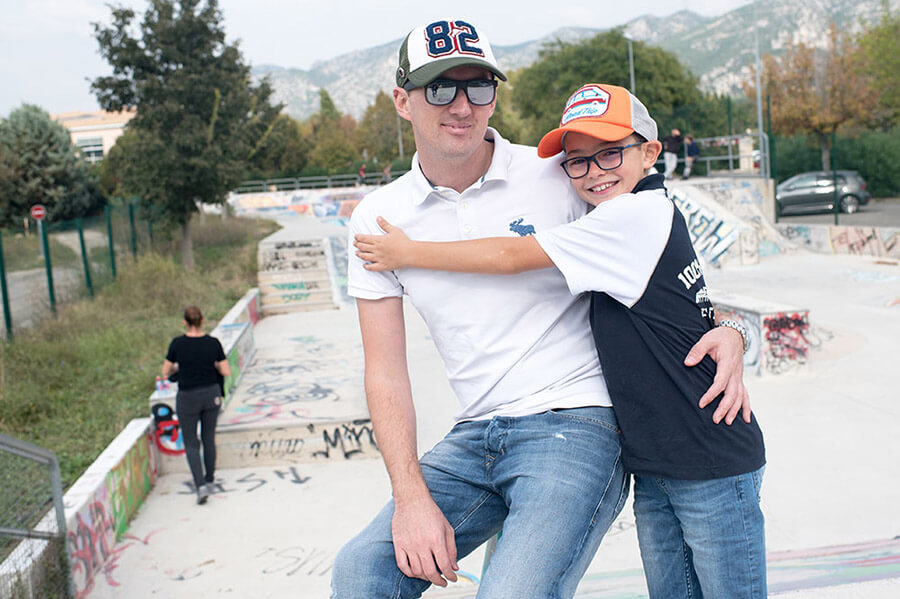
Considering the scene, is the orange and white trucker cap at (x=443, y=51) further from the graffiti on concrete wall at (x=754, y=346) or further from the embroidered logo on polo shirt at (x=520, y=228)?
the graffiti on concrete wall at (x=754, y=346)

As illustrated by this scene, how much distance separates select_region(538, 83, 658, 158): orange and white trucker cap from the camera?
2.03 m

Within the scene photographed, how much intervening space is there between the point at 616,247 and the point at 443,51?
2.30 feet

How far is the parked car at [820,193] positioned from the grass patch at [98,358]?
1768cm

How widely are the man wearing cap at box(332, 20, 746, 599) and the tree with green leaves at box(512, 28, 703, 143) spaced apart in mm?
42334

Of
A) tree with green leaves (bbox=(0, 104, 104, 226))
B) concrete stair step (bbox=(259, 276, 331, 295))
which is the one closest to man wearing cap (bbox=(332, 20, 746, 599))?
concrete stair step (bbox=(259, 276, 331, 295))

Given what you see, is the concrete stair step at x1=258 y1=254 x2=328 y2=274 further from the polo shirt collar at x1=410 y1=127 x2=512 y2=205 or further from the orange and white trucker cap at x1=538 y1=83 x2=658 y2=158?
the orange and white trucker cap at x1=538 y1=83 x2=658 y2=158

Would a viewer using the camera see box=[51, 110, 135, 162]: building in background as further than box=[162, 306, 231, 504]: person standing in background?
Yes

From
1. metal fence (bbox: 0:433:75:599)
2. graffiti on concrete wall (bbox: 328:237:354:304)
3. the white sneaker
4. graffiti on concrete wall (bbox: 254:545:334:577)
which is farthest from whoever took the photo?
graffiti on concrete wall (bbox: 328:237:354:304)

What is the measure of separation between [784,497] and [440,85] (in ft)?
15.8

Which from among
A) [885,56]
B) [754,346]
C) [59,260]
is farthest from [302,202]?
[754,346]

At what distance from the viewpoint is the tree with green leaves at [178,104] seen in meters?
17.3

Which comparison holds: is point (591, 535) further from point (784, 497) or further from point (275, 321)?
point (275, 321)

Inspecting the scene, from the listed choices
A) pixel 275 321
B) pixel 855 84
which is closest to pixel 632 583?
pixel 275 321

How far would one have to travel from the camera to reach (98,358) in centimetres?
979
